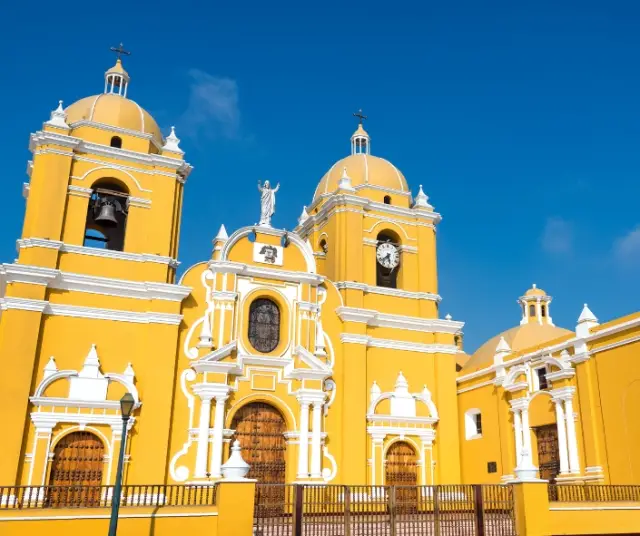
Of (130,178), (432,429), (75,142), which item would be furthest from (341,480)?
(75,142)

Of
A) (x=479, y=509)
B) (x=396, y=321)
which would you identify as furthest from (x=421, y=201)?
(x=479, y=509)

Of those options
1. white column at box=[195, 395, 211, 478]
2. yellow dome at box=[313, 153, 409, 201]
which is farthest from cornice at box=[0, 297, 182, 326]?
yellow dome at box=[313, 153, 409, 201]

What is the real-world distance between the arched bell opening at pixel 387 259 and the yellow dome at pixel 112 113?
8.03 m

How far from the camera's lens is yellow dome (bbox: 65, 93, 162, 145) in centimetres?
1967

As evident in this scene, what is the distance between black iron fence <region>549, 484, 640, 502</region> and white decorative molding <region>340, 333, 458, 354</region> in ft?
21.1

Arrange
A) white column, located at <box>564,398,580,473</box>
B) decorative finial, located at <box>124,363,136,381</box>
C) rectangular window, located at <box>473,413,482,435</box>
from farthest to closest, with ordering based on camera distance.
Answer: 1. rectangular window, located at <box>473,413,482,435</box>
2. decorative finial, located at <box>124,363,136,381</box>
3. white column, located at <box>564,398,580,473</box>

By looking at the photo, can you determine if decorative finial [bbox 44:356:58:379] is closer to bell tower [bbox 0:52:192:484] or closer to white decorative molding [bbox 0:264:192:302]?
bell tower [bbox 0:52:192:484]

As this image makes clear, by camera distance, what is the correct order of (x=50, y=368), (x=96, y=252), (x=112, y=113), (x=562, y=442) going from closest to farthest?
(x=50, y=368) → (x=562, y=442) → (x=96, y=252) → (x=112, y=113)

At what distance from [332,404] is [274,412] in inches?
70.3

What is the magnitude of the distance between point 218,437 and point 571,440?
29.8ft

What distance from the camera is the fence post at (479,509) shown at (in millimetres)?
12414

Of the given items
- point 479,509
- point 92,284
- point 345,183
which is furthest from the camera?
point 345,183

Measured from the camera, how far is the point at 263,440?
60.6 feet

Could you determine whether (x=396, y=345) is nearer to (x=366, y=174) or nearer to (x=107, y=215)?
(x=366, y=174)
